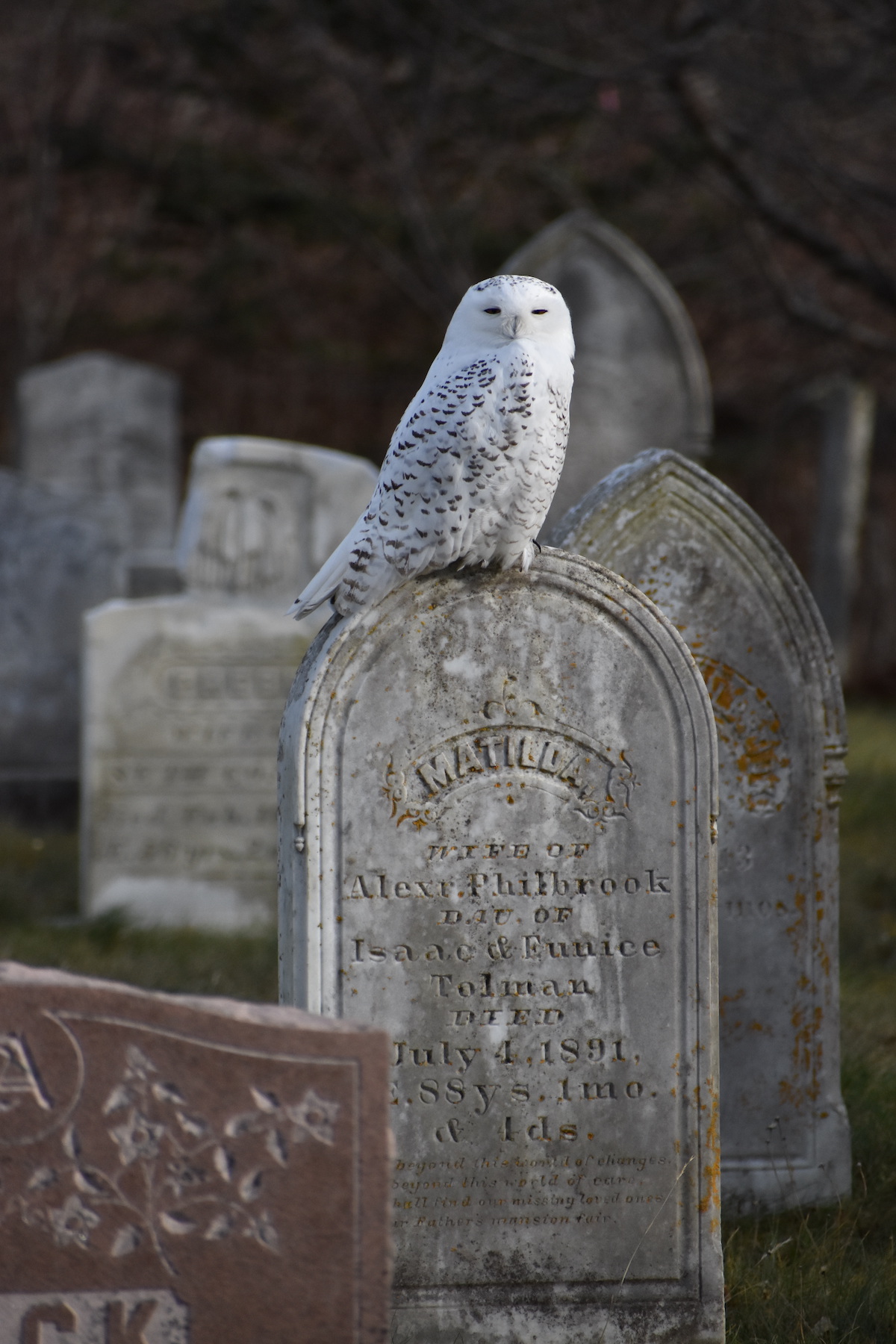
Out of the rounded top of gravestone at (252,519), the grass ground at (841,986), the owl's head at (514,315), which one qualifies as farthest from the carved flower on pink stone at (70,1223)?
the rounded top of gravestone at (252,519)

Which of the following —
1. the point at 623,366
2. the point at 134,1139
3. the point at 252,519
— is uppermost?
the point at 623,366

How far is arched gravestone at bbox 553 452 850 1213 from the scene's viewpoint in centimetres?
331

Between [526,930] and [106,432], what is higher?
[106,432]

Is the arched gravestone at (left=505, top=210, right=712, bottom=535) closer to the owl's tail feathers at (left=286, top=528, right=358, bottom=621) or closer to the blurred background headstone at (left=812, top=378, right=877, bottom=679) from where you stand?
the blurred background headstone at (left=812, top=378, right=877, bottom=679)

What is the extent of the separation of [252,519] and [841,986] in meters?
3.07

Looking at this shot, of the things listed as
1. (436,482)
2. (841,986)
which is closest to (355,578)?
(436,482)

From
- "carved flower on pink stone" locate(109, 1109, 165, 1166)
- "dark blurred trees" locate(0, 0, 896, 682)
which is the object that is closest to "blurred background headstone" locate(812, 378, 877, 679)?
"dark blurred trees" locate(0, 0, 896, 682)

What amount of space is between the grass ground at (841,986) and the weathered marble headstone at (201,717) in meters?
0.41

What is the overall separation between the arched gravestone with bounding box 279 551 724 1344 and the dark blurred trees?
171 inches

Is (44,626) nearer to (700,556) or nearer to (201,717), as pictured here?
(201,717)

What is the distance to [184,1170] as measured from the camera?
6.83 ft

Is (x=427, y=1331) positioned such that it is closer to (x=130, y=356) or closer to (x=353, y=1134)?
(x=353, y=1134)

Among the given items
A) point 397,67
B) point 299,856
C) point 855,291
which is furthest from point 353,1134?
point 855,291

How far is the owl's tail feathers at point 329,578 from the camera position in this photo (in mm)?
2678
